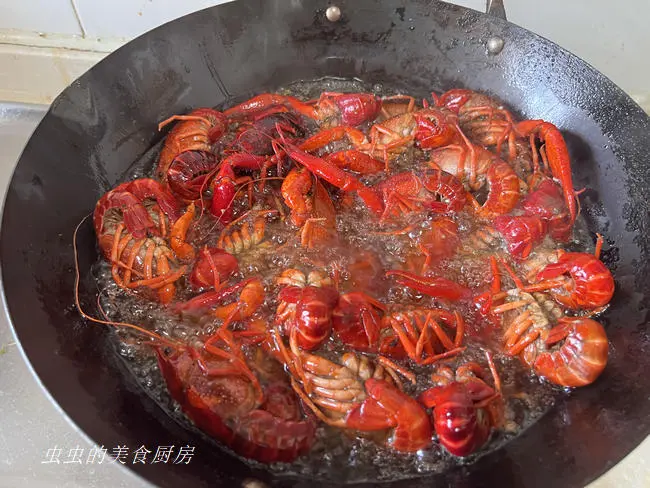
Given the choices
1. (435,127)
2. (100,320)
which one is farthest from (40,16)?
(435,127)

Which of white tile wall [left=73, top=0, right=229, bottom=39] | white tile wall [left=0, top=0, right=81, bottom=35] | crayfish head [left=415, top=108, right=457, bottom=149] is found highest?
crayfish head [left=415, top=108, right=457, bottom=149]

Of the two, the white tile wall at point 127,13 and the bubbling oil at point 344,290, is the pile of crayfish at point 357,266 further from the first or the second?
the white tile wall at point 127,13

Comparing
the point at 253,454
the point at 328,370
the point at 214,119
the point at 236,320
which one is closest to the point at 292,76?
the point at 214,119

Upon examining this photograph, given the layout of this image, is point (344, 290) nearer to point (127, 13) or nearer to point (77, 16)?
point (127, 13)

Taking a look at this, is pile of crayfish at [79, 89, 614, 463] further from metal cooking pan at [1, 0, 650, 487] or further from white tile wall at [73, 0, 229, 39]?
white tile wall at [73, 0, 229, 39]

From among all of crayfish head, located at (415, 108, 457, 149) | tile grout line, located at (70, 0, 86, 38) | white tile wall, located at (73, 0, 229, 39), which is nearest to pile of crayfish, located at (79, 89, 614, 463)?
crayfish head, located at (415, 108, 457, 149)

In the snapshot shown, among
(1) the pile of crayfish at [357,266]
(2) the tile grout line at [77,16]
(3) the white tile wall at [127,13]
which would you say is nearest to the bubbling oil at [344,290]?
(1) the pile of crayfish at [357,266]
